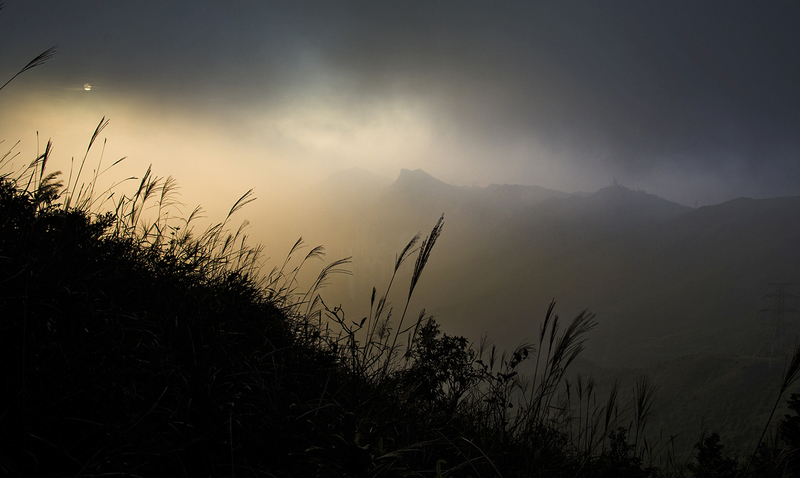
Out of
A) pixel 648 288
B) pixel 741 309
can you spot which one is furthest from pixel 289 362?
pixel 648 288

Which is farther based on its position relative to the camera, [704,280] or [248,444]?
[704,280]

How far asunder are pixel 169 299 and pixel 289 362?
887mm

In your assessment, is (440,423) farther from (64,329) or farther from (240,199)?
(240,199)

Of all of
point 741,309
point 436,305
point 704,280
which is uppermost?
point 704,280

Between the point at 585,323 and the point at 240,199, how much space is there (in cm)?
295

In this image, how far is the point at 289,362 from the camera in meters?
1.93

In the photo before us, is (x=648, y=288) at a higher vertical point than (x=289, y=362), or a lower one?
higher

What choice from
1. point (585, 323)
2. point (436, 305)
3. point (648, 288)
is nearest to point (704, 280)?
point (648, 288)

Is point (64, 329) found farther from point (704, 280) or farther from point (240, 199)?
point (704, 280)

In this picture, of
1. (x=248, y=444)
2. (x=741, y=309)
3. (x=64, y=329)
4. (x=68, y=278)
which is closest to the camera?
(x=248, y=444)

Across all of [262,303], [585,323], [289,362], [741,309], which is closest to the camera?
[289,362]

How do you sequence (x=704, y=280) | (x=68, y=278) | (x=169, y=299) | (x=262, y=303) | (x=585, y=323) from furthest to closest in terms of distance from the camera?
(x=704, y=280)
(x=262, y=303)
(x=585, y=323)
(x=169, y=299)
(x=68, y=278)

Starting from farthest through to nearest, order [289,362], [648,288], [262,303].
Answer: [648,288] → [262,303] → [289,362]

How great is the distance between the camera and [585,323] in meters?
2.23
